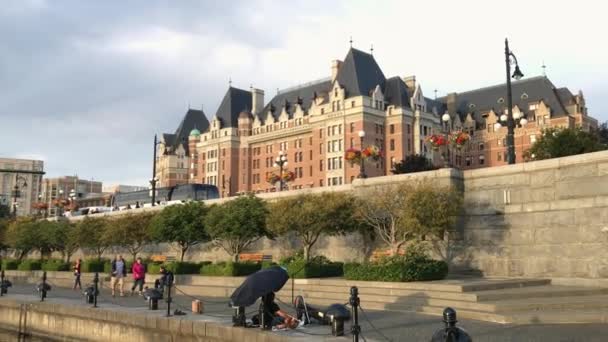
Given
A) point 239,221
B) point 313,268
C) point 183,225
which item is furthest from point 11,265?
point 313,268

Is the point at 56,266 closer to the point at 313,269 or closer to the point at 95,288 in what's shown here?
the point at 95,288

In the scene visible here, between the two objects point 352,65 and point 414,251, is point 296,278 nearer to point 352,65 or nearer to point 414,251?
point 414,251

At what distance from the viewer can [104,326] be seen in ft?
62.0

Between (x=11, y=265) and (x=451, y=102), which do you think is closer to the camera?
(x=11, y=265)

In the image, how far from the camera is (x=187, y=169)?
453 ft

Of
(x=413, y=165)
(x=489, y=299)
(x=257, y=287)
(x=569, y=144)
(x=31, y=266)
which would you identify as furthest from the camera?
(x=413, y=165)

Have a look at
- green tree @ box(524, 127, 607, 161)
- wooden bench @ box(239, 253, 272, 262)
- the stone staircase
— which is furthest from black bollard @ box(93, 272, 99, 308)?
green tree @ box(524, 127, 607, 161)

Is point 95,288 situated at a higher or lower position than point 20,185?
lower

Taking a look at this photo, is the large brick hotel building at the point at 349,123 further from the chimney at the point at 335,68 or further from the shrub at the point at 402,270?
the shrub at the point at 402,270

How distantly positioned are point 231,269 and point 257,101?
95428 mm

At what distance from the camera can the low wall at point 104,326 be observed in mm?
14811

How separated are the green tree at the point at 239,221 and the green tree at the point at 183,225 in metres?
2.26

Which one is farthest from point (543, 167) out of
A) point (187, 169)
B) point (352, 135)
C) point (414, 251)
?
point (187, 169)

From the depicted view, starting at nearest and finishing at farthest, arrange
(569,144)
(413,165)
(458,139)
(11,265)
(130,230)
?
1. (458,139)
2. (130,230)
3. (11,265)
4. (569,144)
5. (413,165)
